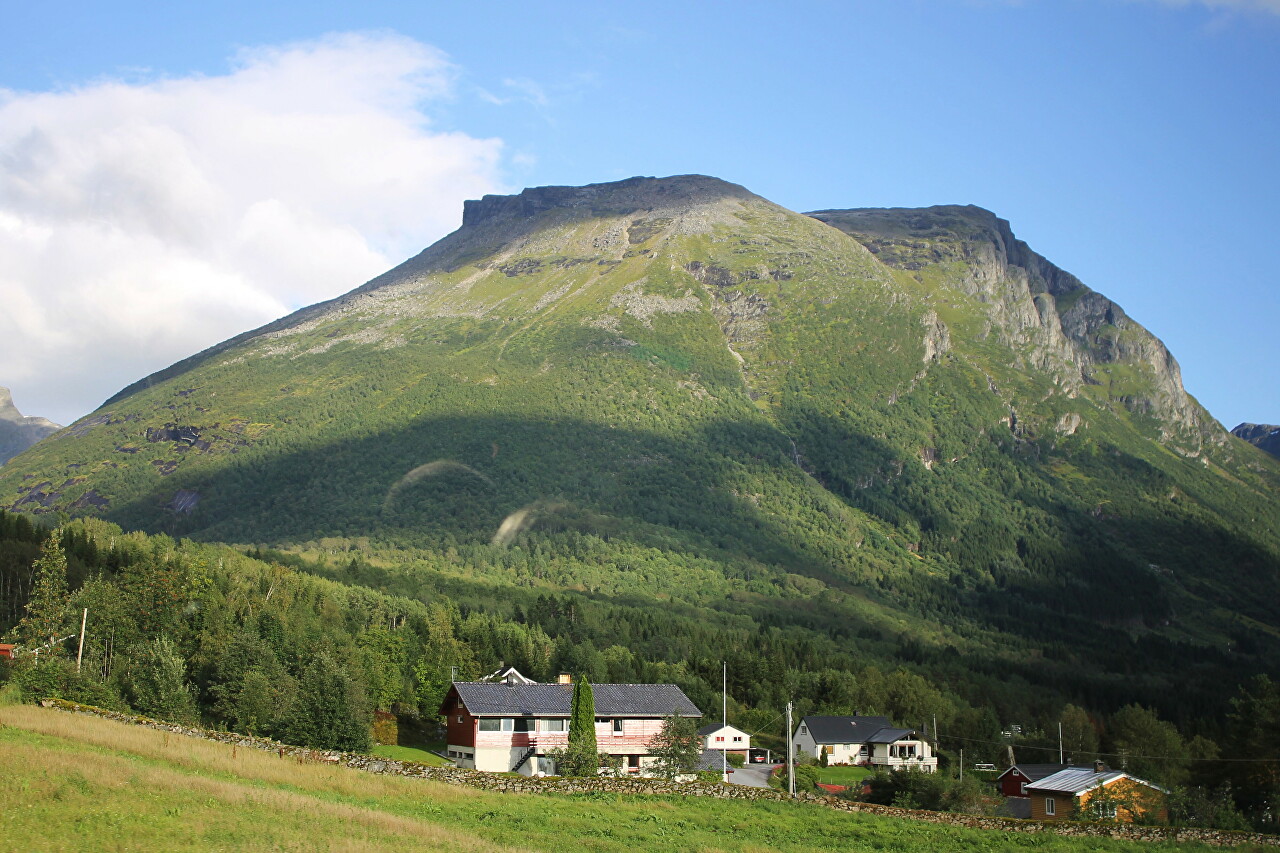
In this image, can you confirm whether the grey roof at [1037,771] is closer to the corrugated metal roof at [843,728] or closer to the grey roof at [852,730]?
the grey roof at [852,730]

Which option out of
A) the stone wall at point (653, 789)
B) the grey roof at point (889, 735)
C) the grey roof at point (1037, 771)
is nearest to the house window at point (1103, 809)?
the grey roof at point (1037, 771)

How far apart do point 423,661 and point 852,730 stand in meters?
39.6

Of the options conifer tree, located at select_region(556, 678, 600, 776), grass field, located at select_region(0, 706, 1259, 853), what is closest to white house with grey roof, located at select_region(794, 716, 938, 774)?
conifer tree, located at select_region(556, 678, 600, 776)

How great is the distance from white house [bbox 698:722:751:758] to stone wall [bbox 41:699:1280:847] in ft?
140

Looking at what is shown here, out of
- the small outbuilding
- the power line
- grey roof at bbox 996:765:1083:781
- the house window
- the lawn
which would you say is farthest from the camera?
grey roof at bbox 996:765:1083:781

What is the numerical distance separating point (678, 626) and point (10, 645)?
292 feet

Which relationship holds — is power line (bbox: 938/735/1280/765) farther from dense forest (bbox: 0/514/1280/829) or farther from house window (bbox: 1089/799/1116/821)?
house window (bbox: 1089/799/1116/821)

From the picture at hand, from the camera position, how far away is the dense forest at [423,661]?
2660 inches

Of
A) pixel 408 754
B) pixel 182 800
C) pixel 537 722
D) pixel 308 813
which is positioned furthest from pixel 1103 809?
pixel 182 800

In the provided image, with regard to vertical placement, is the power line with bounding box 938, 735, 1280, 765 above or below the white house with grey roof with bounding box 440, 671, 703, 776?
below

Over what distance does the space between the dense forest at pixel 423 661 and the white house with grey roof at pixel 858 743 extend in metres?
3.97

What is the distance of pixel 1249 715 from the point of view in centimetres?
7481

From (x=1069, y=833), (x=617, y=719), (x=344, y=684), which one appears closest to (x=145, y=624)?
(x=344, y=684)

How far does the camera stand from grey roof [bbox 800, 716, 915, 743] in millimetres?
99438
